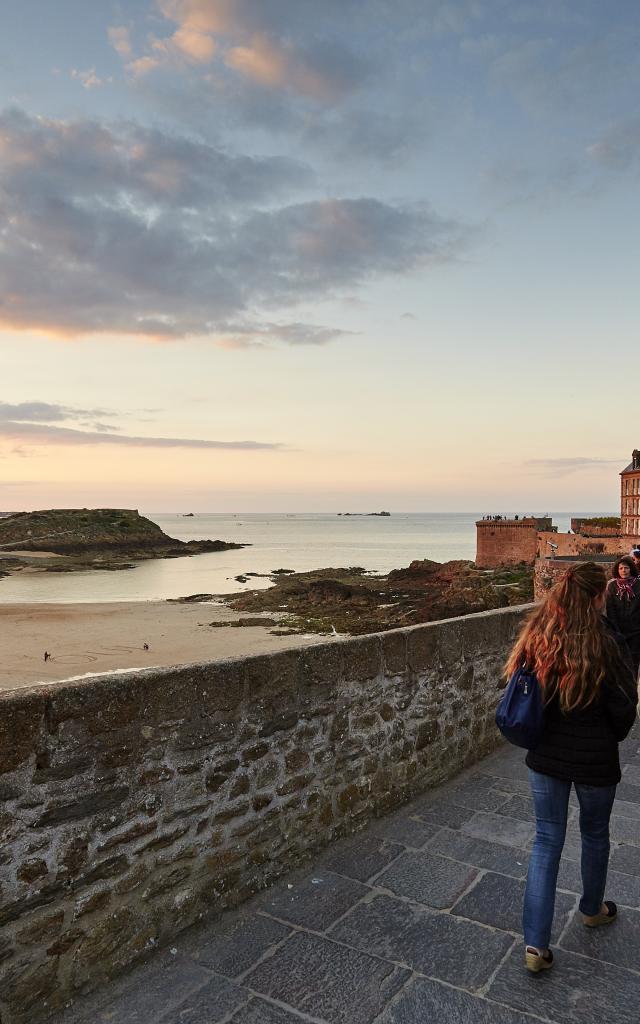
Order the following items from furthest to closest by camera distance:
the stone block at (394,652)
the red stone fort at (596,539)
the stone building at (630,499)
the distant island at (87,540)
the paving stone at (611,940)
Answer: the distant island at (87,540), the stone building at (630,499), the red stone fort at (596,539), the stone block at (394,652), the paving stone at (611,940)

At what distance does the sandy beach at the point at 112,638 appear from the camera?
20266 mm

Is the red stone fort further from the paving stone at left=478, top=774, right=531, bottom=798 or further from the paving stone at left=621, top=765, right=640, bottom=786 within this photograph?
the paving stone at left=478, top=774, right=531, bottom=798

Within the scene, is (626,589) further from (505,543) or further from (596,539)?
(505,543)

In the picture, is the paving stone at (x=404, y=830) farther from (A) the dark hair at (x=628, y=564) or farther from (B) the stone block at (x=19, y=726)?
(A) the dark hair at (x=628, y=564)

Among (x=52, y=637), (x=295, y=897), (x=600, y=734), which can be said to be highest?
(x=600, y=734)

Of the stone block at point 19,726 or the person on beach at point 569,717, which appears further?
the person on beach at point 569,717

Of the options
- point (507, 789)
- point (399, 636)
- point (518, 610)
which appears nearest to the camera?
point (399, 636)

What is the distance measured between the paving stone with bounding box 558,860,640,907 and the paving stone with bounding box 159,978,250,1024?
1.76 m

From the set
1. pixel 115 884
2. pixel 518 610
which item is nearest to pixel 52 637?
pixel 518 610

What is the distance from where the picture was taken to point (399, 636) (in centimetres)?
452

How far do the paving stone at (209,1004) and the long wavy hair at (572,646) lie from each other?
1711mm

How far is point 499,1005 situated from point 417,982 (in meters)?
0.33

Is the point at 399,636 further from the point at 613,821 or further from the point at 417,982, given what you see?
the point at 417,982

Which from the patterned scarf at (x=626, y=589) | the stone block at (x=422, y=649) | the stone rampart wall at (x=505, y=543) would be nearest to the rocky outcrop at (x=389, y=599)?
the stone rampart wall at (x=505, y=543)
